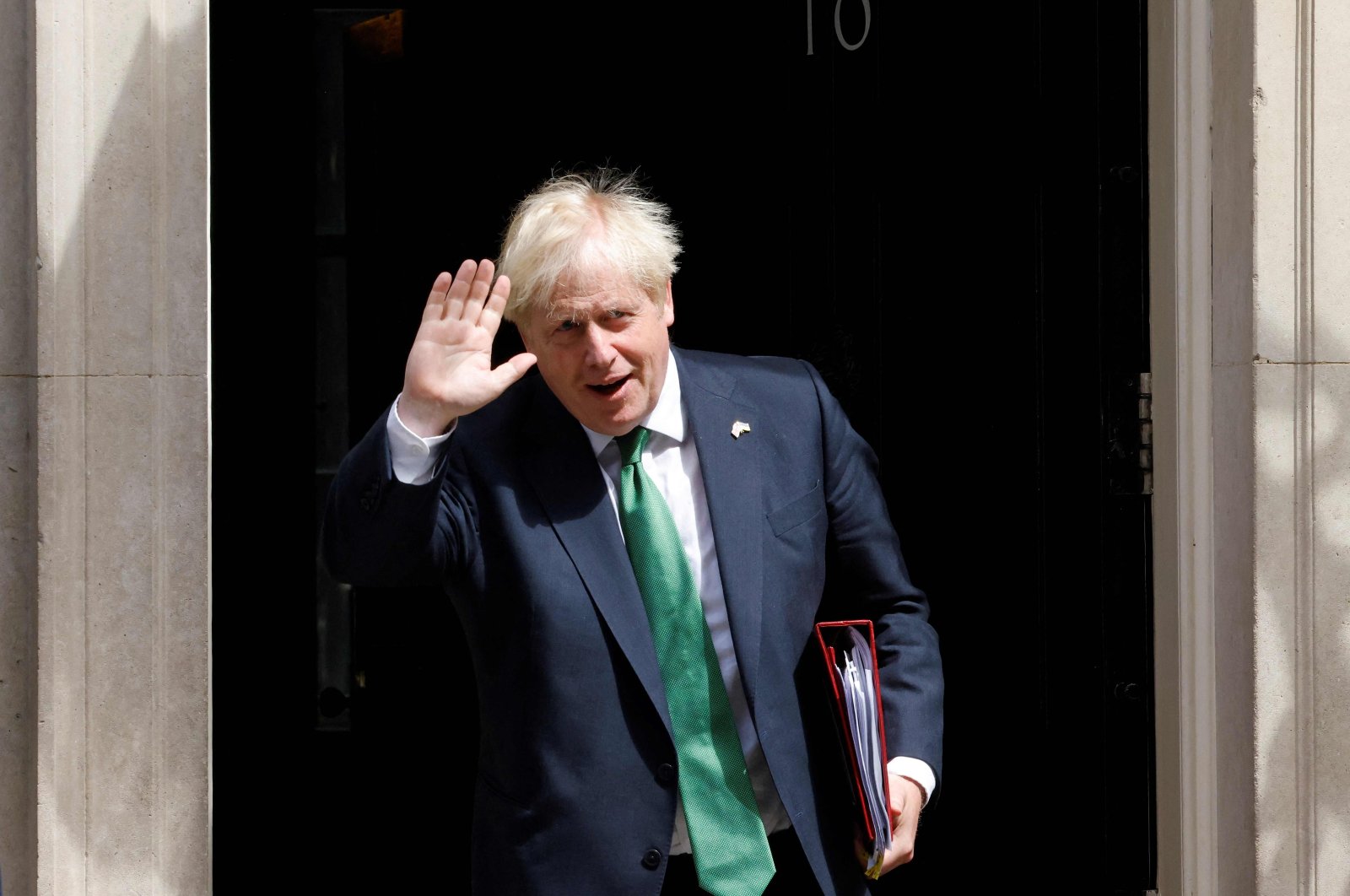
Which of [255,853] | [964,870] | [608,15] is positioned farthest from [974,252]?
[255,853]

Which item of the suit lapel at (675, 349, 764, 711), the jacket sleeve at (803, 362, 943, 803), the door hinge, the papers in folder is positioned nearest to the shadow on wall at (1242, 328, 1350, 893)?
the door hinge

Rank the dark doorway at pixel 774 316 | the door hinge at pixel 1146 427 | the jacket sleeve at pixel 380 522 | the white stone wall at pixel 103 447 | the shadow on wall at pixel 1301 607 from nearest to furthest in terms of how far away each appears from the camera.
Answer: the jacket sleeve at pixel 380 522 < the white stone wall at pixel 103 447 < the shadow on wall at pixel 1301 607 < the door hinge at pixel 1146 427 < the dark doorway at pixel 774 316

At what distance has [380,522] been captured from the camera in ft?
6.93

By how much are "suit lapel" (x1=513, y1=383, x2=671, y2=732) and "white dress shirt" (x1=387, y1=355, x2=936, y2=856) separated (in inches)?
1.5

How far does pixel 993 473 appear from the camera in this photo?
330cm

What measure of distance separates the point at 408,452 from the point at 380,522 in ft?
0.39

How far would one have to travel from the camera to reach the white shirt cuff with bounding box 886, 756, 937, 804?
93.7 inches

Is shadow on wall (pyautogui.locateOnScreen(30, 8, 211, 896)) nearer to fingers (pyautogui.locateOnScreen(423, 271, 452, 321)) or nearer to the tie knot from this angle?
fingers (pyautogui.locateOnScreen(423, 271, 452, 321))

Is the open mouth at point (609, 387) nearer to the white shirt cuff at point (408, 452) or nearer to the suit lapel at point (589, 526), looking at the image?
the suit lapel at point (589, 526)

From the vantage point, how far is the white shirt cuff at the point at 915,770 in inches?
93.7

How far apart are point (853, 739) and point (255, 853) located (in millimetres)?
2738

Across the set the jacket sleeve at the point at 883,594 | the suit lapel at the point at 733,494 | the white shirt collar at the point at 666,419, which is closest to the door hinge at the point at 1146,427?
the jacket sleeve at the point at 883,594

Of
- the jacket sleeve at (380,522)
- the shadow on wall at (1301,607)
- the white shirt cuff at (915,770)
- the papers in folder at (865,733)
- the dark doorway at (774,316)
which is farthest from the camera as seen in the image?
the dark doorway at (774,316)

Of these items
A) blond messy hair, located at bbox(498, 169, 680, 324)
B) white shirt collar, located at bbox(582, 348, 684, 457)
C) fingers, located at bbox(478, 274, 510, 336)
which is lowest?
white shirt collar, located at bbox(582, 348, 684, 457)
